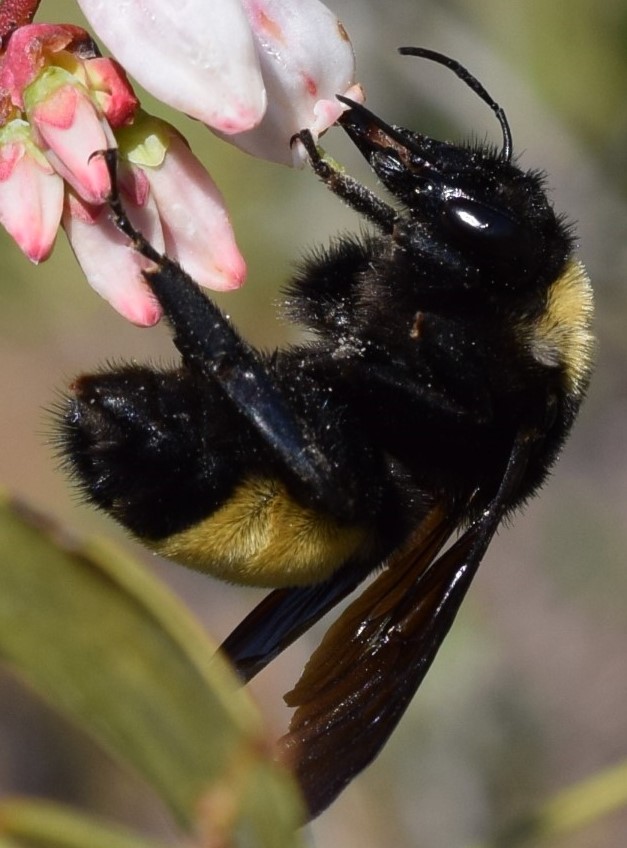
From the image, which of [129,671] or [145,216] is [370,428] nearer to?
[145,216]

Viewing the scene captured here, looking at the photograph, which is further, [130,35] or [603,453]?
[603,453]

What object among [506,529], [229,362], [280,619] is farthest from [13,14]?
[506,529]

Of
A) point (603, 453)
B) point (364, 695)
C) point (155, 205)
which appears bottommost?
point (364, 695)

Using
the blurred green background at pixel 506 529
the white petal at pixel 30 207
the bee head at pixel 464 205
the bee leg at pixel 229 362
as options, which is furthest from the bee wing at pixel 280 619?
the blurred green background at pixel 506 529

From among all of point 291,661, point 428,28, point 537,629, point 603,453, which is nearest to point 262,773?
point 428,28

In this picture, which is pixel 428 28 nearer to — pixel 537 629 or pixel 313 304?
pixel 313 304

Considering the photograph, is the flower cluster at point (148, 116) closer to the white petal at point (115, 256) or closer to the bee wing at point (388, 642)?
the white petal at point (115, 256)

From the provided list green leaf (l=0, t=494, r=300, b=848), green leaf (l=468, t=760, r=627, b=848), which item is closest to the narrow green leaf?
green leaf (l=0, t=494, r=300, b=848)
